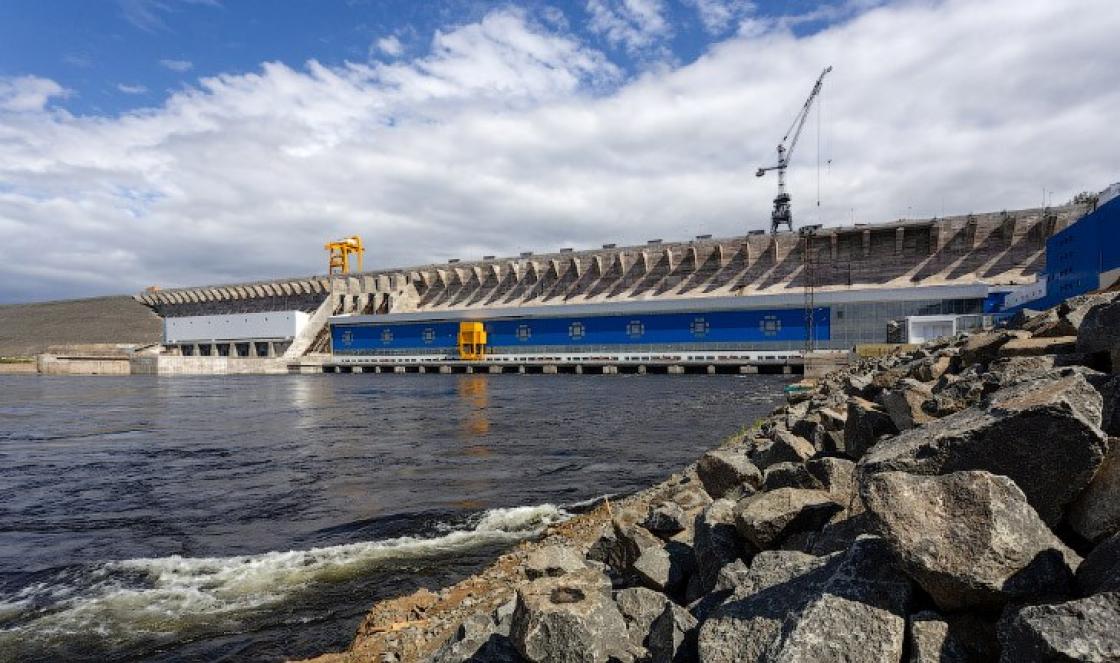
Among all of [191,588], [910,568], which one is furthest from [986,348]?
[191,588]

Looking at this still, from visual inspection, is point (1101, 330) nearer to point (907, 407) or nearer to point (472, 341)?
point (907, 407)

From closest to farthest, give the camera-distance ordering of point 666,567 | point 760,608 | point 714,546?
1. point 760,608
2. point 714,546
3. point 666,567

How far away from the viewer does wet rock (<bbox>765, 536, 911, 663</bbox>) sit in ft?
7.77

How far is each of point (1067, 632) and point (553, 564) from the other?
12.0 feet

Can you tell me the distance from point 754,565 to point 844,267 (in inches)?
2509

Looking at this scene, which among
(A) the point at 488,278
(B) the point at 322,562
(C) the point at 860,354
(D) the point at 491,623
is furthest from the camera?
(A) the point at 488,278

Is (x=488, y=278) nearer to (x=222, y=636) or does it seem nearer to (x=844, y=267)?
Answer: (x=844, y=267)

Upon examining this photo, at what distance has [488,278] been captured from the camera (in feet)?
265

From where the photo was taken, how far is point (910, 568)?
2488 millimetres

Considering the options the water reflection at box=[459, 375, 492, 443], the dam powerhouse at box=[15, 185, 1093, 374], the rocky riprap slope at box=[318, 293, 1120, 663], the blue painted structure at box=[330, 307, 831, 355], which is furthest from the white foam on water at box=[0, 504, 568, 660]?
the blue painted structure at box=[330, 307, 831, 355]

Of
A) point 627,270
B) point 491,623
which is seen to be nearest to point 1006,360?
point 491,623

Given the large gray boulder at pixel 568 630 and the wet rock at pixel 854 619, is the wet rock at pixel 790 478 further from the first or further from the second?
the wet rock at pixel 854 619

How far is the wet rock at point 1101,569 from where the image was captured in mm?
Answer: 2230

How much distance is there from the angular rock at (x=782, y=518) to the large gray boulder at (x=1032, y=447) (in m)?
0.67
